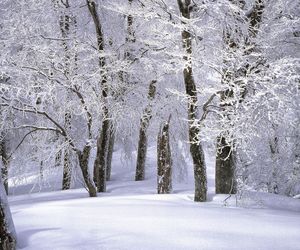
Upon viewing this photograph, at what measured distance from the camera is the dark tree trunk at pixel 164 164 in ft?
42.7

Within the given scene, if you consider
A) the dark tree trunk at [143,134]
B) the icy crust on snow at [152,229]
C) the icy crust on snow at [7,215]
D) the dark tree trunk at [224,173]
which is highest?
the dark tree trunk at [143,134]

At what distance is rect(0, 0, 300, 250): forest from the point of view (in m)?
8.20

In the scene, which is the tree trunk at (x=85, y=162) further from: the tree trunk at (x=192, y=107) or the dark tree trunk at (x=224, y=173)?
the dark tree trunk at (x=224, y=173)

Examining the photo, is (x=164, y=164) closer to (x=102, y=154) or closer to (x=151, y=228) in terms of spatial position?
(x=102, y=154)

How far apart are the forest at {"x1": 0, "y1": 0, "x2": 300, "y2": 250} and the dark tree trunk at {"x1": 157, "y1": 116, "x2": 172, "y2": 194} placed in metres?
0.03

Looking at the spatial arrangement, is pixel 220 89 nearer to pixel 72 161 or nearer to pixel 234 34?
pixel 234 34

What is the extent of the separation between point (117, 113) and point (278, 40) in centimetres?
463

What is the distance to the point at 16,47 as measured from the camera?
43.7ft

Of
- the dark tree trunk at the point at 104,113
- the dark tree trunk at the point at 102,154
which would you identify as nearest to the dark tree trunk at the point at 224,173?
the dark tree trunk at the point at 104,113

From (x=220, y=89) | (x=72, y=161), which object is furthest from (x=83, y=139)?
(x=220, y=89)

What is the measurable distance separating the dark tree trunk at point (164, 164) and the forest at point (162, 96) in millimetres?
33

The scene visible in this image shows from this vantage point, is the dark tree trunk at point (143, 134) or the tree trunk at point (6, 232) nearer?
the tree trunk at point (6, 232)

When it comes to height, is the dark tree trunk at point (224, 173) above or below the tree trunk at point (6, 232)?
above

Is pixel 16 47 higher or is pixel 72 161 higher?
pixel 16 47
